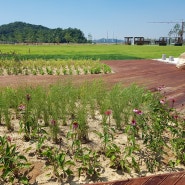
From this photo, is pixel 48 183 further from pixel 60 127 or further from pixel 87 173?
pixel 60 127

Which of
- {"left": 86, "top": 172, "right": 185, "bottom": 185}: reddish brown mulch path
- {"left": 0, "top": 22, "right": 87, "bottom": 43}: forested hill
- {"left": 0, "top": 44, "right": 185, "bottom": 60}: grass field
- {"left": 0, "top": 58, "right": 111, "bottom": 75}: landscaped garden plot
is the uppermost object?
Result: {"left": 0, "top": 22, "right": 87, "bottom": 43}: forested hill

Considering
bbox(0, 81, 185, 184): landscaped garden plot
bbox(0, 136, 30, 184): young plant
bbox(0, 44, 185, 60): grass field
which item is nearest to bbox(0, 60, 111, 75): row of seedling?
bbox(0, 44, 185, 60): grass field

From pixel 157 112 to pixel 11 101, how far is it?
3109mm

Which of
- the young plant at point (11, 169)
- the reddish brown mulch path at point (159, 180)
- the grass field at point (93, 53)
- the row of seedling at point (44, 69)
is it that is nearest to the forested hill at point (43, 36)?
the grass field at point (93, 53)

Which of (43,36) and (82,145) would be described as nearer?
(82,145)

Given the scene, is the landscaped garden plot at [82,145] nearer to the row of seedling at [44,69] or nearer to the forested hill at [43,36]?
the row of seedling at [44,69]

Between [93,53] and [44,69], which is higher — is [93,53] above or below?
above

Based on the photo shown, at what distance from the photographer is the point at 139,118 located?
4.03 m

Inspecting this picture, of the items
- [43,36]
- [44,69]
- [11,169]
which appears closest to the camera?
[11,169]

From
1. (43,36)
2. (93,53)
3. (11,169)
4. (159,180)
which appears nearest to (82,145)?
(11,169)

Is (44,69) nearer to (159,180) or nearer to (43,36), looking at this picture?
(159,180)

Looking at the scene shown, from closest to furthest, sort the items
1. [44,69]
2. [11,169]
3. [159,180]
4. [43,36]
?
[159,180] < [11,169] < [44,69] < [43,36]

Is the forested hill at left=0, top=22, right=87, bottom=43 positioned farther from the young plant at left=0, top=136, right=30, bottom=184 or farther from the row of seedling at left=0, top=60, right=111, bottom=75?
the young plant at left=0, top=136, right=30, bottom=184

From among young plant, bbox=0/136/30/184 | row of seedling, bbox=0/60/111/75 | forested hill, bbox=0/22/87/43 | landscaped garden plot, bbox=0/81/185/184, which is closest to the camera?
young plant, bbox=0/136/30/184
